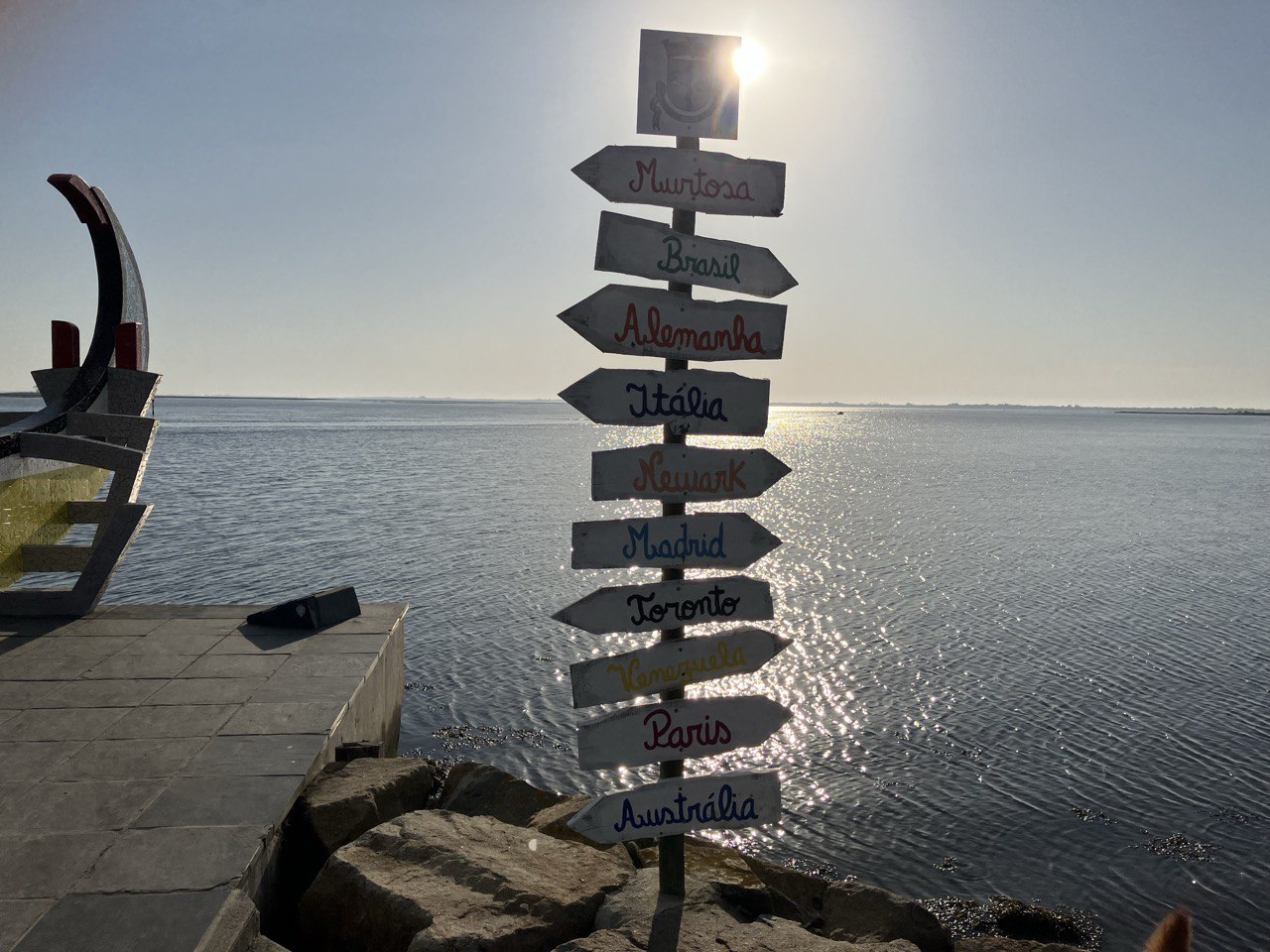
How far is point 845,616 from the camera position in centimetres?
1873

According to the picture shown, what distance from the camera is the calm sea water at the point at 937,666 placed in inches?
373

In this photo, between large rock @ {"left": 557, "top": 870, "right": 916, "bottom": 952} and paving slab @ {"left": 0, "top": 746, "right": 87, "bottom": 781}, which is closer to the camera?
large rock @ {"left": 557, "top": 870, "right": 916, "bottom": 952}

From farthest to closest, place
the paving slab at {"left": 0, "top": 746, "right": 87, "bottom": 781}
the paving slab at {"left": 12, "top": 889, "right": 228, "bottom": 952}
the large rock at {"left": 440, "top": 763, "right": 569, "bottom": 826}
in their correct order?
the large rock at {"left": 440, "top": 763, "right": 569, "bottom": 826}, the paving slab at {"left": 0, "top": 746, "right": 87, "bottom": 781}, the paving slab at {"left": 12, "top": 889, "right": 228, "bottom": 952}

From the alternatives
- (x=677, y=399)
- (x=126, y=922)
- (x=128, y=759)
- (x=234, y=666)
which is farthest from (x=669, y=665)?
(x=234, y=666)

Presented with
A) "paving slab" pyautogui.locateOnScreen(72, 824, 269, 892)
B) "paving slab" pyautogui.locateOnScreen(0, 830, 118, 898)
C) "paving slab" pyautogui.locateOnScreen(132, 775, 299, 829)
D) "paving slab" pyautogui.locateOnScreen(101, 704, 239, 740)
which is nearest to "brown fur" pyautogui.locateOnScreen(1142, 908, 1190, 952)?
"paving slab" pyautogui.locateOnScreen(72, 824, 269, 892)

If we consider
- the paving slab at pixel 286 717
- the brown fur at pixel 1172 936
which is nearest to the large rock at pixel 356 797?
the paving slab at pixel 286 717

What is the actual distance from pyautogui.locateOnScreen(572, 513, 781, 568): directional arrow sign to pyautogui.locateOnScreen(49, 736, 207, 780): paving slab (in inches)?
128

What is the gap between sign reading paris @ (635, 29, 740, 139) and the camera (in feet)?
16.3

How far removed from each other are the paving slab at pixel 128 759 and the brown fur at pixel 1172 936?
561 cm

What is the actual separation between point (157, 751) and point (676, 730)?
12.2 ft

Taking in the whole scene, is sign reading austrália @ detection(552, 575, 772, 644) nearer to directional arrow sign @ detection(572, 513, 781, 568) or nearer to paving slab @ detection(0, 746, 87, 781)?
directional arrow sign @ detection(572, 513, 781, 568)

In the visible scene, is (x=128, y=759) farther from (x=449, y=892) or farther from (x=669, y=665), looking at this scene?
(x=669, y=665)

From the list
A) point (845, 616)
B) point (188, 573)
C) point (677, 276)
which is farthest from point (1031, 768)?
point (188, 573)

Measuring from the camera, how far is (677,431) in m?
5.08
